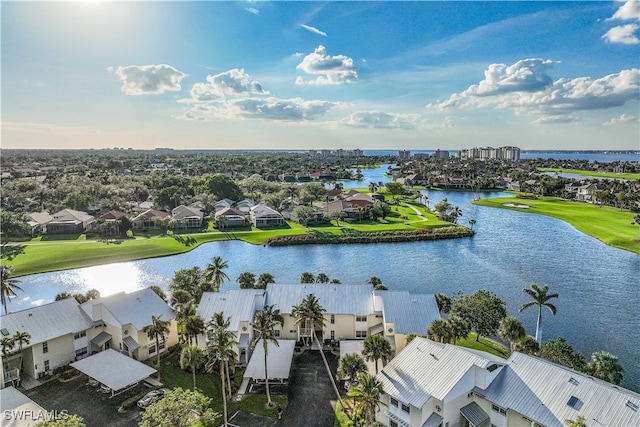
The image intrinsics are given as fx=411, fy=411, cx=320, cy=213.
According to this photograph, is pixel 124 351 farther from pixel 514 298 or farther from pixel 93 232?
pixel 93 232

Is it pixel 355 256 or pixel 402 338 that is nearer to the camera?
pixel 402 338

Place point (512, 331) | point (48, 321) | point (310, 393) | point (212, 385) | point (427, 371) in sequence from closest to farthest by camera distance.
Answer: point (427, 371)
point (310, 393)
point (212, 385)
point (512, 331)
point (48, 321)

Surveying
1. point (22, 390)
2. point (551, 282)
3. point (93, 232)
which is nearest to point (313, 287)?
point (22, 390)

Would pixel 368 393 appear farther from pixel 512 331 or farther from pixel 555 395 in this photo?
pixel 512 331

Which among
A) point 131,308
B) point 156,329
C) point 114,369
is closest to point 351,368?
point 156,329

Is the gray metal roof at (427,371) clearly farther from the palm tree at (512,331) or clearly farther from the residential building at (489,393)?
the palm tree at (512,331)

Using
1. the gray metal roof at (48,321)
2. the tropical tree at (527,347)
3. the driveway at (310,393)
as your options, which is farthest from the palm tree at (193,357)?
the tropical tree at (527,347)
